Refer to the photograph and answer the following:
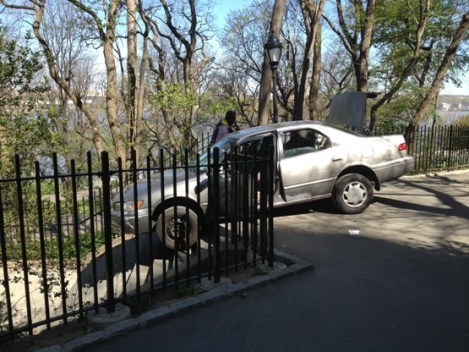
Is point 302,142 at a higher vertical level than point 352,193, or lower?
higher

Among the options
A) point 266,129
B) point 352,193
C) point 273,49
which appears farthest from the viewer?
point 273,49

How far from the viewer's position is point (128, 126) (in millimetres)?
16719

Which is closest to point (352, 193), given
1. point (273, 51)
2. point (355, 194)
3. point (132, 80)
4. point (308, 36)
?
point (355, 194)

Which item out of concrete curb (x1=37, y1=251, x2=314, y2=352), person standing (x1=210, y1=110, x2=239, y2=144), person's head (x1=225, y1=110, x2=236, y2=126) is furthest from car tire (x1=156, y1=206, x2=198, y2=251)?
person's head (x1=225, y1=110, x2=236, y2=126)

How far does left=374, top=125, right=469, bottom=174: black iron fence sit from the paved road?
22.0ft

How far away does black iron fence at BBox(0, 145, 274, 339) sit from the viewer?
3.66 meters

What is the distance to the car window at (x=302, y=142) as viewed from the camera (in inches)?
293

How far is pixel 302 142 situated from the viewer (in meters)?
7.59

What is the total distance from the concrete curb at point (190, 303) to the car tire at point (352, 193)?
8.60 ft

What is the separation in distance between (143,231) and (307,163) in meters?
2.99

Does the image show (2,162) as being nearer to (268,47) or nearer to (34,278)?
(34,278)

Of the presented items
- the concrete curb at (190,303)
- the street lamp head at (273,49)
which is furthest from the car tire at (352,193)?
the street lamp head at (273,49)

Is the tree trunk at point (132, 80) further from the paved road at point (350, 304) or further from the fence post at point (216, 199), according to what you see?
the fence post at point (216, 199)

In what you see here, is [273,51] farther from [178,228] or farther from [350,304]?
[350,304]
